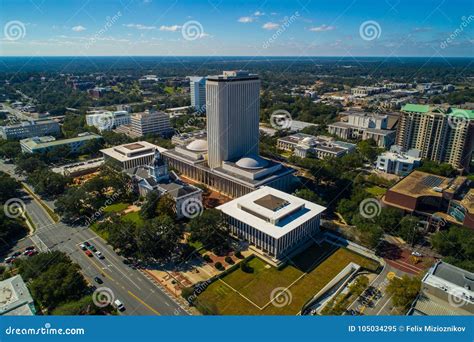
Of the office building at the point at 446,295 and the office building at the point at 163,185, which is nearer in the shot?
the office building at the point at 446,295

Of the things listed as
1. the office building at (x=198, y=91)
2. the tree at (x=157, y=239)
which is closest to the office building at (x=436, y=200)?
the tree at (x=157, y=239)

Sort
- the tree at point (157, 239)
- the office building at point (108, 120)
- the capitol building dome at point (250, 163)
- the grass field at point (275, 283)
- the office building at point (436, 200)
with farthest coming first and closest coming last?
the office building at point (108, 120)
the capitol building dome at point (250, 163)
the office building at point (436, 200)
the tree at point (157, 239)
the grass field at point (275, 283)

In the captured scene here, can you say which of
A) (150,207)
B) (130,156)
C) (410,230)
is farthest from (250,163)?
(130,156)

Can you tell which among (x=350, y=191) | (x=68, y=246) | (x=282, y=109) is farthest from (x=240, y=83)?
(x=282, y=109)

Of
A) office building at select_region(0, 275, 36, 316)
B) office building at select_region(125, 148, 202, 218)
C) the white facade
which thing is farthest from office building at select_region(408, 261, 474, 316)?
the white facade

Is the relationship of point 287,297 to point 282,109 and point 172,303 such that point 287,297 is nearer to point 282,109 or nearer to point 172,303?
point 172,303

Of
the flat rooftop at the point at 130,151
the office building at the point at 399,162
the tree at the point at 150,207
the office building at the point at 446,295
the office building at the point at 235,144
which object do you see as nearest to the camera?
the office building at the point at 446,295

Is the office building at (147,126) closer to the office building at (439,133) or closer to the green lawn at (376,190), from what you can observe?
the green lawn at (376,190)
